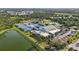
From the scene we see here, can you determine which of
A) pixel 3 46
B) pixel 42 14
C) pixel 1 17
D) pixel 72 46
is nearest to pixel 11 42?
pixel 3 46

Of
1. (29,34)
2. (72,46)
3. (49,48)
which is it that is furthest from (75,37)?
(29,34)

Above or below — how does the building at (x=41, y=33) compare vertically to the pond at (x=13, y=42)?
above

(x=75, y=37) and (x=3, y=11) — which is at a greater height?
(x=3, y=11)

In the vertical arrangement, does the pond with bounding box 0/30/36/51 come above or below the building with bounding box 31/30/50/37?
below

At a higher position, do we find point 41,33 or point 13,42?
point 41,33

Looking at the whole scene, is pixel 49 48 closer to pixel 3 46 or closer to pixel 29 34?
pixel 29 34
